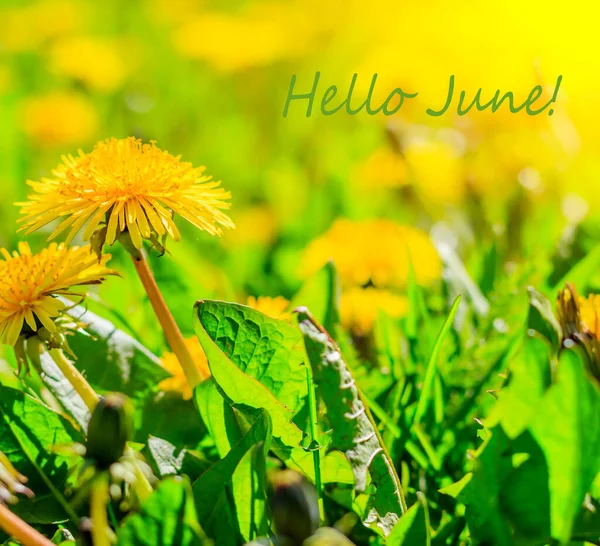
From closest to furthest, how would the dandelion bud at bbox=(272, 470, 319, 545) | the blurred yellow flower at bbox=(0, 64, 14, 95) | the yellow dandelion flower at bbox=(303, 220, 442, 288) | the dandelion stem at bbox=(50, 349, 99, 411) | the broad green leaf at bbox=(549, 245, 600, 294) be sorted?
the dandelion bud at bbox=(272, 470, 319, 545) → the dandelion stem at bbox=(50, 349, 99, 411) → the broad green leaf at bbox=(549, 245, 600, 294) → the yellow dandelion flower at bbox=(303, 220, 442, 288) → the blurred yellow flower at bbox=(0, 64, 14, 95)

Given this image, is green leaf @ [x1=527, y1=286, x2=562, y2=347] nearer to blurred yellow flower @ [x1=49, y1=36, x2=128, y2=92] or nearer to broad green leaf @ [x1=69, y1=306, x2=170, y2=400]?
broad green leaf @ [x1=69, y1=306, x2=170, y2=400]

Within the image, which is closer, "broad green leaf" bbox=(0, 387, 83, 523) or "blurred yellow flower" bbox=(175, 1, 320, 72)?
"broad green leaf" bbox=(0, 387, 83, 523)

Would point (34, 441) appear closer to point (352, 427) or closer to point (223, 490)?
point (223, 490)

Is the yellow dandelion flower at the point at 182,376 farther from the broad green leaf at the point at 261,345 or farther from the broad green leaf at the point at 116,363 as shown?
the broad green leaf at the point at 261,345

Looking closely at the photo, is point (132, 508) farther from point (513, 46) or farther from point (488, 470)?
point (513, 46)

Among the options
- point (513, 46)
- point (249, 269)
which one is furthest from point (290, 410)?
point (513, 46)

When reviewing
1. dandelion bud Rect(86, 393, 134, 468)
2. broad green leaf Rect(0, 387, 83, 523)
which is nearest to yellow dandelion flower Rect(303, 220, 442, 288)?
broad green leaf Rect(0, 387, 83, 523)

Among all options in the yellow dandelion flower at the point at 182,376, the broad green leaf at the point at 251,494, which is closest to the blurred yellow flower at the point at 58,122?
the yellow dandelion flower at the point at 182,376
